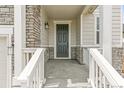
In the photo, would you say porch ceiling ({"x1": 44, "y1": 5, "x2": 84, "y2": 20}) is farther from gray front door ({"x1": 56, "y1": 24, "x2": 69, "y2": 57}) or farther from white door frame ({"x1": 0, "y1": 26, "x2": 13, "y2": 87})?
white door frame ({"x1": 0, "y1": 26, "x2": 13, "y2": 87})

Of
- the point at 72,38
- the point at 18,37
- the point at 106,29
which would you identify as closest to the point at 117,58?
the point at 106,29

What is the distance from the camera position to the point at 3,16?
5.06 metres

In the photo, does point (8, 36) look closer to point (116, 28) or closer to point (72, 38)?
point (116, 28)

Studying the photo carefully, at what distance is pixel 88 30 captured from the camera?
33.6ft

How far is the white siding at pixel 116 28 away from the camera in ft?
18.5

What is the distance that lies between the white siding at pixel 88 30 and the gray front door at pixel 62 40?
2656mm

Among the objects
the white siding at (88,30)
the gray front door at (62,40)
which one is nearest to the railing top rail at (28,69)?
the white siding at (88,30)

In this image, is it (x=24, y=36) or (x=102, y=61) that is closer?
(x=102, y=61)

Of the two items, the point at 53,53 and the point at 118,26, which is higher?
the point at 118,26

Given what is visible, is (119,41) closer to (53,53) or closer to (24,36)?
(24,36)

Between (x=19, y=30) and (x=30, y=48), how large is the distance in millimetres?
473

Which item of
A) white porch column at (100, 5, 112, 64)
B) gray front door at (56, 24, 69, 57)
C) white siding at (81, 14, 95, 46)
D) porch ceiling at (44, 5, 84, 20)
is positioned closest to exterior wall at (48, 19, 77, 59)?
gray front door at (56, 24, 69, 57)
